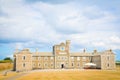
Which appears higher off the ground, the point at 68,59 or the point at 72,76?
the point at 68,59

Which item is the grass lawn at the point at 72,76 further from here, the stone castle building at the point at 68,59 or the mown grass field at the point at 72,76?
the stone castle building at the point at 68,59

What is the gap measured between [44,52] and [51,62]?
477 cm

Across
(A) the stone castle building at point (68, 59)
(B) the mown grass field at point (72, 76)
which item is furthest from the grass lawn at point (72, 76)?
(A) the stone castle building at point (68, 59)

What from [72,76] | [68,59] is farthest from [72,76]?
[68,59]

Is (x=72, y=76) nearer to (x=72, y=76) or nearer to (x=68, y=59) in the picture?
(x=72, y=76)

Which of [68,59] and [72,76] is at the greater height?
[68,59]

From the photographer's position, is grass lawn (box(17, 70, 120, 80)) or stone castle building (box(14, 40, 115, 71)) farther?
stone castle building (box(14, 40, 115, 71))

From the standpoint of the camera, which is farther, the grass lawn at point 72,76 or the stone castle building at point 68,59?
the stone castle building at point 68,59

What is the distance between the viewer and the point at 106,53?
91562mm

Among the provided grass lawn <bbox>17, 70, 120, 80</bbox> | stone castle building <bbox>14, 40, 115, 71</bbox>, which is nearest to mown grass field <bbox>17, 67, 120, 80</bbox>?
grass lawn <bbox>17, 70, 120, 80</bbox>

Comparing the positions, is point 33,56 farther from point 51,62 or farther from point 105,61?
point 105,61

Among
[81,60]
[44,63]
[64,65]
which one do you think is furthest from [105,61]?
[44,63]

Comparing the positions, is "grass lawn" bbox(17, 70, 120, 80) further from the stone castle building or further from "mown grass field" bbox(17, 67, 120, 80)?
the stone castle building

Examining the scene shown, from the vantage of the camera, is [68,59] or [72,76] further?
[68,59]
